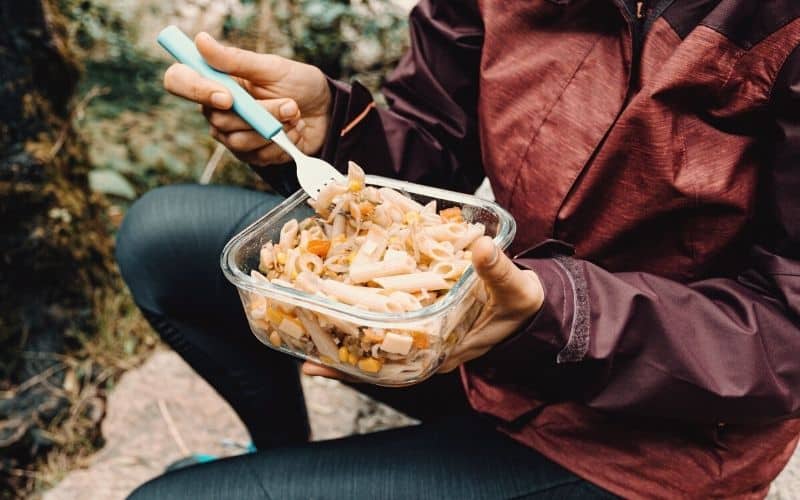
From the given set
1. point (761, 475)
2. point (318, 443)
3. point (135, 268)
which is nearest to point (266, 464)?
point (318, 443)

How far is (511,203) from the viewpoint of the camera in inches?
45.7

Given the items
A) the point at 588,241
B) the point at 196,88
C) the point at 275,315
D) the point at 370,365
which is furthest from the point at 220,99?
the point at 588,241

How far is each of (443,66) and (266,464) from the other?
0.73 meters

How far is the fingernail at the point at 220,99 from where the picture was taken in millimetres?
1040

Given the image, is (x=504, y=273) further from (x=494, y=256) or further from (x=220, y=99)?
(x=220, y=99)

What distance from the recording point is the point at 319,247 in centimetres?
96

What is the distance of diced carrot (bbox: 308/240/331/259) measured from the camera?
952 millimetres

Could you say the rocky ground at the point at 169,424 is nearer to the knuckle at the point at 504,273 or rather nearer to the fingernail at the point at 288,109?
the fingernail at the point at 288,109

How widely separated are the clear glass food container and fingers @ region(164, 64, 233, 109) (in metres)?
0.21

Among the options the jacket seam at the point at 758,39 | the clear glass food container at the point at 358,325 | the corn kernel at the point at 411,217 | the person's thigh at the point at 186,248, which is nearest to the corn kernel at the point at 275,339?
the clear glass food container at the point at 358,325

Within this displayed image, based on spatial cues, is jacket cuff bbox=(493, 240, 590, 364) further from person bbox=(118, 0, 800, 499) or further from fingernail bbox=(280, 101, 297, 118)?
fingernail bbox=(280, 101, 297, 118)

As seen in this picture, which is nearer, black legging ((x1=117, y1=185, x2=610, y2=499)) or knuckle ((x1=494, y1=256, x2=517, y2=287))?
knuckle ((x1=494, y1=256, x2=517, y2=287))

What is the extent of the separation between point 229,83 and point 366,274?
40 centimetres

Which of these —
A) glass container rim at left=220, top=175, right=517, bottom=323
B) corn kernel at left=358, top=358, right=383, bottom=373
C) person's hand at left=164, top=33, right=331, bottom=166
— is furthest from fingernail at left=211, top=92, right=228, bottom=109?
corn kernel at left=358, top=358, right=383, bottom=373
